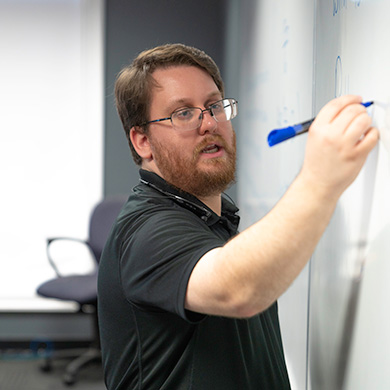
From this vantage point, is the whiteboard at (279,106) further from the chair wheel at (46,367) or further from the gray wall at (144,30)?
the chair wheel at (46,367)

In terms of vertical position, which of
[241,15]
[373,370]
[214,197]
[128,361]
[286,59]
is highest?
[241,15]

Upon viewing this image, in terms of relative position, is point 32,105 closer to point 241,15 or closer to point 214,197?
point 241,15

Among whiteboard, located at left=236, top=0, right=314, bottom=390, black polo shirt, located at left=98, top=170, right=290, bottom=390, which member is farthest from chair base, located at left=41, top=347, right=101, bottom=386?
black polo shirt, located at left=98, top=170, right=290, bottom=390

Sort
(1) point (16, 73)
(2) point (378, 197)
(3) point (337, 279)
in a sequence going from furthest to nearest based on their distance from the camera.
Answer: (1) point (16, 73), (3) point (337, 279), (2) point (378, 197)

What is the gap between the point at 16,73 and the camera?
3.56m

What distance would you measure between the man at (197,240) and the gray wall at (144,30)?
8.27ft

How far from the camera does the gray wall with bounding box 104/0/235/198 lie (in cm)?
359

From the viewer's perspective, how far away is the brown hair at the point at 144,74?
1.02m

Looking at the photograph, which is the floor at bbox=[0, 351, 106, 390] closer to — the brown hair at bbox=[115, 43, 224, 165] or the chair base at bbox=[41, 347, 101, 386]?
the chair base at bbox=[41, 347, 101, 386]

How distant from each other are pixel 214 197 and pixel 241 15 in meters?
1.89

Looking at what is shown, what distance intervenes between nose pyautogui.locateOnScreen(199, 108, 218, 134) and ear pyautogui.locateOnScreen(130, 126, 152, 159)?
13 centimetres

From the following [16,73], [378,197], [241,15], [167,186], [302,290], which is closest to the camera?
[378,197]

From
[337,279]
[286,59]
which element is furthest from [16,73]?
[337,279]

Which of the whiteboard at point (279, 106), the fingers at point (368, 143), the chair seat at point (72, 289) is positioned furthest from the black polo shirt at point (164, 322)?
the chair seat at point (72, 289)
